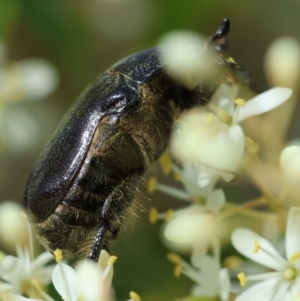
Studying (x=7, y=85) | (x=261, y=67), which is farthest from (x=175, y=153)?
(x=261, y=67)

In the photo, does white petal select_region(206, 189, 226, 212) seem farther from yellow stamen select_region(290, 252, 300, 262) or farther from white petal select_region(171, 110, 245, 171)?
yellow stamen select_region(290, 252, 300, 262)

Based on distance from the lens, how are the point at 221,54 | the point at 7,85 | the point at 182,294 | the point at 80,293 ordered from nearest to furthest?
1. the point at 80,293
2. the point at 221,54
3. the point at 182,294
4. the point at 7,85

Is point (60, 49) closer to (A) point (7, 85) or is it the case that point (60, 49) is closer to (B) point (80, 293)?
(A) point (7, 85)

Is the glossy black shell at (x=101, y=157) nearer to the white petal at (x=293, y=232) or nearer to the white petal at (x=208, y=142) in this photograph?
the white petal at (x=208, y=142)

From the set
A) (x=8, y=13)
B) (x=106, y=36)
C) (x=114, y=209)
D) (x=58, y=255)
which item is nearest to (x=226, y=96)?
(x=114, y=209)

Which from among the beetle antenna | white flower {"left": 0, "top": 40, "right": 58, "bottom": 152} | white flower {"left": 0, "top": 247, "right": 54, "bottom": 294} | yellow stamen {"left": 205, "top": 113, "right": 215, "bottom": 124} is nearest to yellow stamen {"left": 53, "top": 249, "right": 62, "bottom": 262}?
white flower {"left": 0, "top": 247, "right": 54, "bottom": 294}

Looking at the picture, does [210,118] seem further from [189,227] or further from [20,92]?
[20,92]

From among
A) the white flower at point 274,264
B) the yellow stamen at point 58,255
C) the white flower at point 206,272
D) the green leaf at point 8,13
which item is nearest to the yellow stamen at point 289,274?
the white flower at point 274,264
